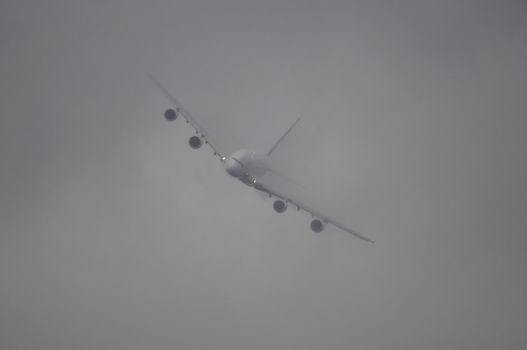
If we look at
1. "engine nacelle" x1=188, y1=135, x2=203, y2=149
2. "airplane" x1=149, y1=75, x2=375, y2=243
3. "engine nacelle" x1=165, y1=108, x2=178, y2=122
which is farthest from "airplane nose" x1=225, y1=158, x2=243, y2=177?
"engine nacelle" x1=165, y1=108, x2=178, y2=122

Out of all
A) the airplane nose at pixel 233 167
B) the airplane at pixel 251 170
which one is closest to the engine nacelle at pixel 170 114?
the airplane at pixel 251 170

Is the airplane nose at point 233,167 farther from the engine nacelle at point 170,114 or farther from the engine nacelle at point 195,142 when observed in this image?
the engine nacelle at point 170,114

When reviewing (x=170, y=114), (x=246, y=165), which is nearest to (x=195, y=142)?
(x=170, y=114)

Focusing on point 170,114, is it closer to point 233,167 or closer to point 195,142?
point 195,142

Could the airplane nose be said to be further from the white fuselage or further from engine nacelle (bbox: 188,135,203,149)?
engine nacelle (bbox: 188,135,203,149)

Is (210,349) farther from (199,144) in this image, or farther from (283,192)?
(199,144)

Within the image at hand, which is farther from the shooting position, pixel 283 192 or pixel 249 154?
pixel 283 192

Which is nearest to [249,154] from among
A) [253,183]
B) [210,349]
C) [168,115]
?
[253,183]

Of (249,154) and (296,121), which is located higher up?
(296,121)

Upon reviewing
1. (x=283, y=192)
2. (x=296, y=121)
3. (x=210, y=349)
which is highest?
(x=296, y=121)
